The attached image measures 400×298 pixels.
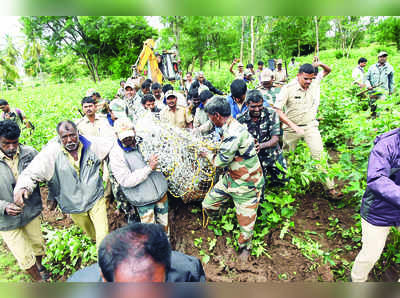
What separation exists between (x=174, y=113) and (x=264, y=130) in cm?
186

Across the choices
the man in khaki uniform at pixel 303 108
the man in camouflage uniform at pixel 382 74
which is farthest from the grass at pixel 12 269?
the man in camouflage uniform at pixel 382 74

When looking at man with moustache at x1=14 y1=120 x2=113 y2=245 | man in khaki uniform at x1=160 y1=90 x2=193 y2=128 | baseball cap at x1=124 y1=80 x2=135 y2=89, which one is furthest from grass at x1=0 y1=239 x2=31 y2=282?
baseball cap at x1=124 y1=80 x2=135 y2=89

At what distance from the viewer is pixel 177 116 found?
4.49 m

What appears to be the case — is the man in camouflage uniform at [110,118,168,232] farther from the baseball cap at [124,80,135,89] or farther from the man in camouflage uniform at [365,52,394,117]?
the man in camouflage uniform at [365,52,394,117]

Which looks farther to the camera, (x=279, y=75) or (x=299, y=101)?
(x=279, y=75)

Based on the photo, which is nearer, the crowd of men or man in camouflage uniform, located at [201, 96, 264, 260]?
the crowd of men

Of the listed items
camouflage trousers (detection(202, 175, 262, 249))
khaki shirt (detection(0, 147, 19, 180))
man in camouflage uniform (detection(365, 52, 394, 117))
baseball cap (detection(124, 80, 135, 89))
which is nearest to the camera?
khaki shirt (detection(0, 147, 19, 180))

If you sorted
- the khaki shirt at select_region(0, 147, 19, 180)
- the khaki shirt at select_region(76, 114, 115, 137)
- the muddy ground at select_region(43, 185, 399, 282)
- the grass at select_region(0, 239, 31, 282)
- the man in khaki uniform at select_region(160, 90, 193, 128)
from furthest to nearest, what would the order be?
the man in khaki uniform at select_region(160, 90, 193, 128), the khaki shirt at select_region(76, 114, 115, 137), the muddy ground at select_region(43, 185, 399, 282), the grass at select_region(0, 239, 31, 282), the khaki shirt at select_region(0, 147, 19, 180)

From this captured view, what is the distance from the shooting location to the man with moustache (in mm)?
2275

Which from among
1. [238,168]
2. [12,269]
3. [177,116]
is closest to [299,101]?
[238,168]

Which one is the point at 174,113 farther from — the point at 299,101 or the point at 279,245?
the point at 279,245

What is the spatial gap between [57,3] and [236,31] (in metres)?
10.2

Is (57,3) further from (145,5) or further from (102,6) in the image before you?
(145,5)

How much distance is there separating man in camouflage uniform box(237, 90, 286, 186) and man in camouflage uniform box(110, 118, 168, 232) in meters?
1.48
